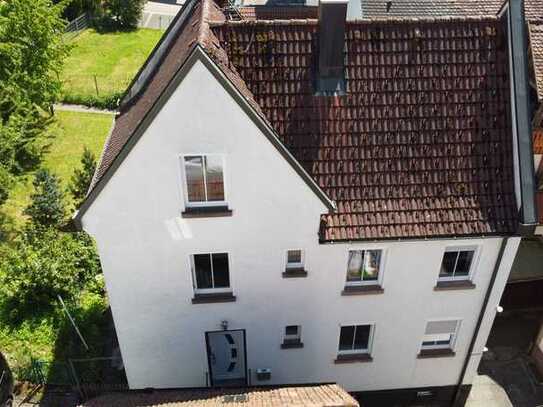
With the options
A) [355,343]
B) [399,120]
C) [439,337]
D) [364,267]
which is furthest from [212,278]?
[439,337]

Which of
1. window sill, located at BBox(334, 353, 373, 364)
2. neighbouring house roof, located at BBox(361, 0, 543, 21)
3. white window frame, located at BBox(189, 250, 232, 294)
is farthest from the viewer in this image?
neighbouring house roof, located at BBox(361, 0, 543, 21)

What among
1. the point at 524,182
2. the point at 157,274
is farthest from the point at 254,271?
the point at 524,182

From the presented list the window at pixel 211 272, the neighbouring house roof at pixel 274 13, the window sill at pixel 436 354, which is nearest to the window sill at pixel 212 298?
the window at pixel 211 272

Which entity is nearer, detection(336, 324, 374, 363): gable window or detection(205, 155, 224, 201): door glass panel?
detection(205, 155, 224, 201): door glass panel

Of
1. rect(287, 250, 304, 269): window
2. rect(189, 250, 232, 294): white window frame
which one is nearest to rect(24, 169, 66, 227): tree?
rect(189, 250, 232, 294): white window frame

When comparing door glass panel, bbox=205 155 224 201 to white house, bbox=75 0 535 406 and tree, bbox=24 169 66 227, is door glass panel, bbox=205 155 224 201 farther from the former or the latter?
tree, bbox=24 169 66 227
